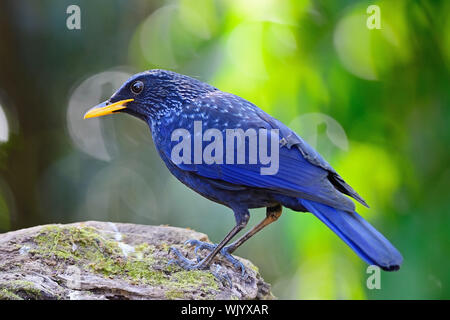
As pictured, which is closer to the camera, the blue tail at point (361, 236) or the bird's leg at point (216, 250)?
the blue tail at point (361, 236)

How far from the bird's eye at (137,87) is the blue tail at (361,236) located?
5.01ft

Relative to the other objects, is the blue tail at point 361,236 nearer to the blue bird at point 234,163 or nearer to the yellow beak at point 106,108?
the blue bird at point 234,163

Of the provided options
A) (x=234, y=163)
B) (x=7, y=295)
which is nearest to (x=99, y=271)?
(x=7, y=295)

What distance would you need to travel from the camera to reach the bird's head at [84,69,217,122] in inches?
158

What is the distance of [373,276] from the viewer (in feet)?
14.8

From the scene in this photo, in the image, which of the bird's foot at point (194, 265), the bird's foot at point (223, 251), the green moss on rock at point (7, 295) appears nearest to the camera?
the green moss on rock at point (7, 295)

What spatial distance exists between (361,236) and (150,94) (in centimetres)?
189

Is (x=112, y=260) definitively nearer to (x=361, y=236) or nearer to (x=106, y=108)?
(x=106, y=108)

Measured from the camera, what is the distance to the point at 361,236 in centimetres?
309

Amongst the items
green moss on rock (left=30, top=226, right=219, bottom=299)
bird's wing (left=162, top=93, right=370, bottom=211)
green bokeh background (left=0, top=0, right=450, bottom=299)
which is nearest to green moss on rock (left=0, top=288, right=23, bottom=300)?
green moss on rock (left=30, top=226, right=219, bottom=299)

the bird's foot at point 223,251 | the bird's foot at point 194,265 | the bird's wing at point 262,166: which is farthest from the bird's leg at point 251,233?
the bird's wing at point 262,166

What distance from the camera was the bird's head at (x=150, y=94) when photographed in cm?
401
